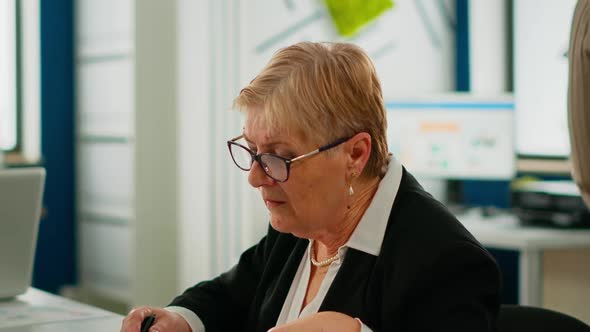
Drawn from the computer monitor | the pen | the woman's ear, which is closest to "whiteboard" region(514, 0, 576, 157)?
the computer monitor

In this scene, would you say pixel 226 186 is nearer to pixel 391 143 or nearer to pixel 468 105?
pixel 391 143

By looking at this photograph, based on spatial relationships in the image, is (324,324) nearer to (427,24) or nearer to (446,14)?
(427,24)

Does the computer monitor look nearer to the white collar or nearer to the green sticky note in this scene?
the green sticky note

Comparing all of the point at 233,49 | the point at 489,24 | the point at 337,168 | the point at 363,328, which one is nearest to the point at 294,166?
the point at 337,168

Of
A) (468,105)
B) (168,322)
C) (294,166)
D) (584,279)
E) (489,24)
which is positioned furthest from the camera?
(489,24)

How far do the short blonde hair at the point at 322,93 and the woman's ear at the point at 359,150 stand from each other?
1 cm

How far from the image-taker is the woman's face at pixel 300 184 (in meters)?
1.40

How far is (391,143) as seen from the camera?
152 inches

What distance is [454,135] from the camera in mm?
3779

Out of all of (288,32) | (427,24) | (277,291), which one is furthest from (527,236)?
(277,291)

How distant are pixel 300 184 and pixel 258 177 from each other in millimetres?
70

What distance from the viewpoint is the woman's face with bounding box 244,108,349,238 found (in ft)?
4.59

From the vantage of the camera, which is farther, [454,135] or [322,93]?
[454,135]

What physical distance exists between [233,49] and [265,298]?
6.52 feet
